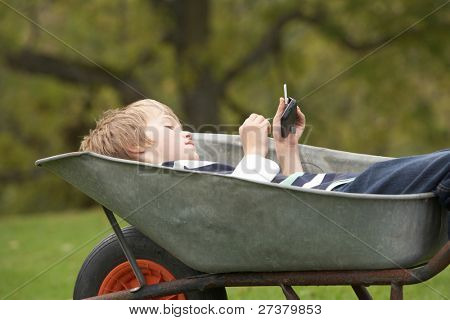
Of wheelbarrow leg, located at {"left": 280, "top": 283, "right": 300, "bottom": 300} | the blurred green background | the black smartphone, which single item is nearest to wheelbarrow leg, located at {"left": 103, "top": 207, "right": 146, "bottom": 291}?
wheelbarrow leg, located at {"left": 280, "top": 283, "right": 300, "bottom": 300}

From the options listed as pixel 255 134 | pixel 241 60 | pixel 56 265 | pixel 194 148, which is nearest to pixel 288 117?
pixel 255 134

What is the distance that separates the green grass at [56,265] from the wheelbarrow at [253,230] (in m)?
1.05

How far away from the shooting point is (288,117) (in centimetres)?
295

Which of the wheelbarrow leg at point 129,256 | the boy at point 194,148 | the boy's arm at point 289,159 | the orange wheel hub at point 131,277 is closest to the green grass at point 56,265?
the boy's arm at point 289,159

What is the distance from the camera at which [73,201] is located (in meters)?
15.8

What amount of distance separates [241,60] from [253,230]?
32.1 feet

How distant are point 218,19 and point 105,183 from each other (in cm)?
1061

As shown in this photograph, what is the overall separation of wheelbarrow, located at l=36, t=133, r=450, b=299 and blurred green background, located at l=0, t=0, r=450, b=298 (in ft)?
25.2

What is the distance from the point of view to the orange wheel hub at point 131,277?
9.22ft

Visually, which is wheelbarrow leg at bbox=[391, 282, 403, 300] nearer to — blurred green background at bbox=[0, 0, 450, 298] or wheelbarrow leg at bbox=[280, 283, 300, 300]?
wheelbarrow leg at bbox=[280, 283, 300, 300]

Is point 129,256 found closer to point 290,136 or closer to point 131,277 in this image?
point 131,277

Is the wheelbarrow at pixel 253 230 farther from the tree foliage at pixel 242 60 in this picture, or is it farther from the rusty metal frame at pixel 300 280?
the tree foliage at pixel 242 60
